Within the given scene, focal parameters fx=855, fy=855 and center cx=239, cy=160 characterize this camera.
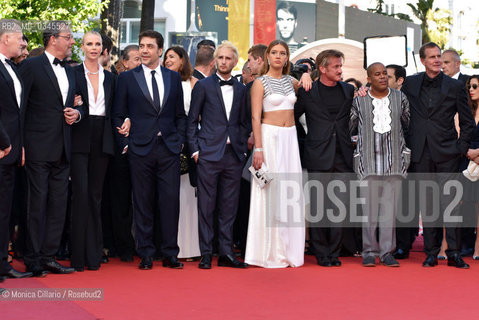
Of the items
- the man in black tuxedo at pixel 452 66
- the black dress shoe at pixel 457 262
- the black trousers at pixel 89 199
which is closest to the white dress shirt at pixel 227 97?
the black trousers at pixel 89 199

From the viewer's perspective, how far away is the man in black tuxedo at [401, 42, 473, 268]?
8.52 metres

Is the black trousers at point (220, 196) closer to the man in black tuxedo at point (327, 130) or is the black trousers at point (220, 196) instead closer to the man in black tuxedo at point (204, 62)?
the man in black tuxedo at point (327, 130)

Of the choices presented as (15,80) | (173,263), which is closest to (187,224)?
(173,263)

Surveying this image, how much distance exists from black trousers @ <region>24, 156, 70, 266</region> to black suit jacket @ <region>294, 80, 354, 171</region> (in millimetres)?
2457

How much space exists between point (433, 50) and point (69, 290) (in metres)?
4.37

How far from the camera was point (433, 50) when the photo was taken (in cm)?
865

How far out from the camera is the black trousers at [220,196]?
8328 millimetres

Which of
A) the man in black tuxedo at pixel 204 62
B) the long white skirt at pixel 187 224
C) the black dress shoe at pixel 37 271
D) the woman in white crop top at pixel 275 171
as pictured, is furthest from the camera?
the man in black tuxedo at pixel 204 62

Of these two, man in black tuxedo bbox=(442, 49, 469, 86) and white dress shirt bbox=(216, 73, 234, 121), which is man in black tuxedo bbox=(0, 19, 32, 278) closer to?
white dress shirt bbox=(216, 73, 234, 121)

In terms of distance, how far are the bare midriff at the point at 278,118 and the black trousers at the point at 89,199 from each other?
159 cm

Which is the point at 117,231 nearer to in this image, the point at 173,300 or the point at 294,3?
the point at 173,300

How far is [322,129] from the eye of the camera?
858 cm

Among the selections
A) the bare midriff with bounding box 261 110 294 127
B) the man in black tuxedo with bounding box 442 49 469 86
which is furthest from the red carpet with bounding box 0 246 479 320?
the man in black tuxedo with bounding box 442 49 469 86

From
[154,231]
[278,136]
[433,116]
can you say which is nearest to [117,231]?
[154,231]
